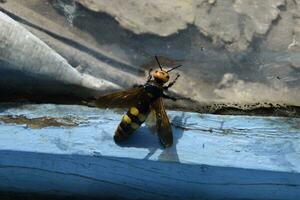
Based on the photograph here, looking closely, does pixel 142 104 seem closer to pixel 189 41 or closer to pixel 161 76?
pixel 161 76

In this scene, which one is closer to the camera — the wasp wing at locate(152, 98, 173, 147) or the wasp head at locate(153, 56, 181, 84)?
the wasp wing at locate(152, 98, 173, 147)

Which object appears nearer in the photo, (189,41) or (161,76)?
(161,76)

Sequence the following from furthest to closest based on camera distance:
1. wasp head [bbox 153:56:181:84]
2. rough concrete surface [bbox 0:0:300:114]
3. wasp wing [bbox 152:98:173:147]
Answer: rough concrete surface [bbox 0:0:300:114], wasp head [bbox 153:56:181:84], wasp wing [bbox 152:98:173:147]

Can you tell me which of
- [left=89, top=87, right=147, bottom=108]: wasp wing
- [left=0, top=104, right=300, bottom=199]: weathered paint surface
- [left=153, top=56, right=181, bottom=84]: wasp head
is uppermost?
[left=153, top=56, right=181, bottom=84]: wasp head

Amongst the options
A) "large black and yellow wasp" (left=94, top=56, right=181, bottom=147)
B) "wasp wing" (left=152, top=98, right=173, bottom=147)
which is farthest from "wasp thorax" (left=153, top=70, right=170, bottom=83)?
"wasp wing" (left=152, top=98, right=173, bottom=147)

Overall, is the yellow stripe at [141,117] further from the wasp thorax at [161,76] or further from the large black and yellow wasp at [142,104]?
the wasp thorax at [161,76]

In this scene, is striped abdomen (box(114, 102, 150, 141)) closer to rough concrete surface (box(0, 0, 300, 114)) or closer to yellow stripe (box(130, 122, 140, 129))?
yellow stripe (box(130, 122, 140, 129))

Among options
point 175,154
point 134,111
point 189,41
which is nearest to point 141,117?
point 134,111

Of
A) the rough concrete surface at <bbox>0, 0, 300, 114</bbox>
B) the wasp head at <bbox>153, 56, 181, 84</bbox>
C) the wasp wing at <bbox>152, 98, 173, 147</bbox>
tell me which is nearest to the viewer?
the wasp wing at <bbox>152, 98, 173, 147</bbox>
